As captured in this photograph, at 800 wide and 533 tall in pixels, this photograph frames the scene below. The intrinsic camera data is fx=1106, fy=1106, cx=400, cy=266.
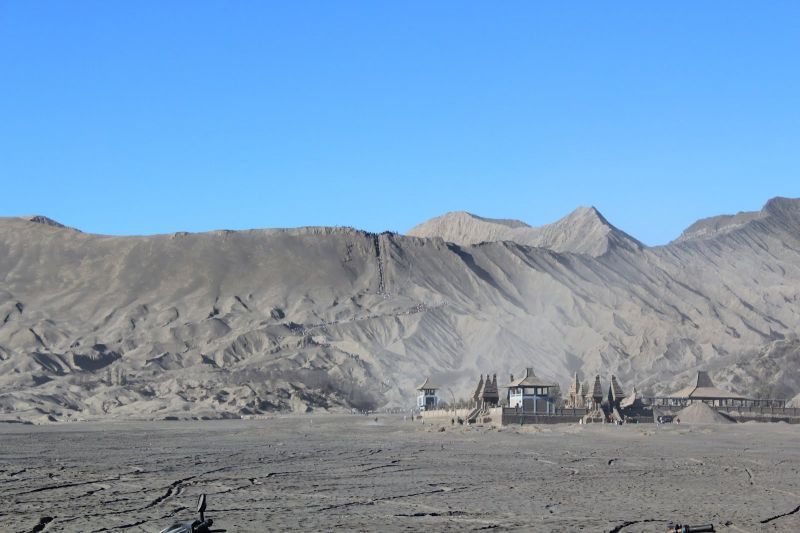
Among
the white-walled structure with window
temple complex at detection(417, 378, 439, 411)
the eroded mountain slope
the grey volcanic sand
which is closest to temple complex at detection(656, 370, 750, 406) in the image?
the white-walled structure with window

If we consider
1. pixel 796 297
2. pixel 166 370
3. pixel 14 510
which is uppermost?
pixel 796 297

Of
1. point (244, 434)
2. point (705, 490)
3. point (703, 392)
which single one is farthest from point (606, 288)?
point (705, 490)

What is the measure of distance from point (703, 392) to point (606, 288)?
9410 centimetres

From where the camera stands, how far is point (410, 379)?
126 metres

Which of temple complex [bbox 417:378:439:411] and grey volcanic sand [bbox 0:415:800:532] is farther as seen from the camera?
temple complex [bbox 417:378:439:411]

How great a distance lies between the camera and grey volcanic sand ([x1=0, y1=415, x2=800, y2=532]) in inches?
873

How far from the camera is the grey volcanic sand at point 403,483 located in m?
22.2

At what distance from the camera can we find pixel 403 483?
29328 mm

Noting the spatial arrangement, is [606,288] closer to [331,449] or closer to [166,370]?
[166,370]

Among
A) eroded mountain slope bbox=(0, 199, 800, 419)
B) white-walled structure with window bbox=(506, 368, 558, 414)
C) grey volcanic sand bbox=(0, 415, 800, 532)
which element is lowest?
grey volcanic sand bbox=(0, 415, 800, 532)

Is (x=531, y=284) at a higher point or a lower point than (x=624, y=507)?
higher

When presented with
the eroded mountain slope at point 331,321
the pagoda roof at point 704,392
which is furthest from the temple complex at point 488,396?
the eroded mountain slope at point 331,321

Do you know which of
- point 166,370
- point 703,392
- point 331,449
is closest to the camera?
point 331,449

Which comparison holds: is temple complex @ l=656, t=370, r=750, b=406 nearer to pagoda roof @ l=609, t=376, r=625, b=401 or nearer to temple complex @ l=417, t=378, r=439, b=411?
pagoda roof @ l=609, t=376, r=625, b=401
